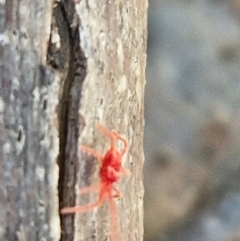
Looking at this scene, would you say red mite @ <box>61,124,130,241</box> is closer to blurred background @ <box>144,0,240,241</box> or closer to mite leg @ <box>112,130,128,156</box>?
mite leg @ <box>112,130,128,156</box>

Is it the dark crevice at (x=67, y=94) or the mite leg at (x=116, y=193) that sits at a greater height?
the dark crevice at (x=67, y=94)

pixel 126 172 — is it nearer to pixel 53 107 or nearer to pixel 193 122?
pixel 53 107

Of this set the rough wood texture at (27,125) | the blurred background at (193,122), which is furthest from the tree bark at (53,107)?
the blurred background at (193,122)

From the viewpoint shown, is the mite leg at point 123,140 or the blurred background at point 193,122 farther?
the blurred background at point 193,122

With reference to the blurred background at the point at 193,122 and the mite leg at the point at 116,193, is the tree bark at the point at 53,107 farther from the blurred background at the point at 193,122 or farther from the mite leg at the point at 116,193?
the blurred background at the point at 193,122

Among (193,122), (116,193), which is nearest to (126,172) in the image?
(116,193)

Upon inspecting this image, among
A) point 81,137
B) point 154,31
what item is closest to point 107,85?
point 81,137
